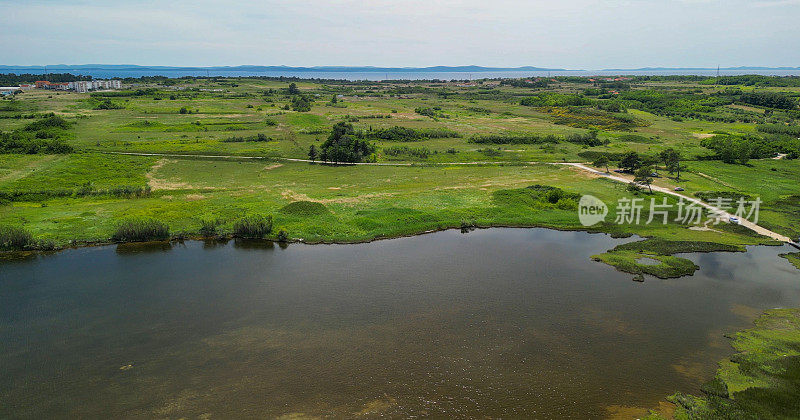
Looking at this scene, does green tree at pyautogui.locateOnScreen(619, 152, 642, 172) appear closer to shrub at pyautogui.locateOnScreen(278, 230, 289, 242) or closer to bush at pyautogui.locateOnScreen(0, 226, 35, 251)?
shrub at pyautogui.locateOnScreen(278, 230, 289, 242)

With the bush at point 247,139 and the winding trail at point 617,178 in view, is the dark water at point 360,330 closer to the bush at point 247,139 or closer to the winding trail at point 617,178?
the winding trail at point 617,178

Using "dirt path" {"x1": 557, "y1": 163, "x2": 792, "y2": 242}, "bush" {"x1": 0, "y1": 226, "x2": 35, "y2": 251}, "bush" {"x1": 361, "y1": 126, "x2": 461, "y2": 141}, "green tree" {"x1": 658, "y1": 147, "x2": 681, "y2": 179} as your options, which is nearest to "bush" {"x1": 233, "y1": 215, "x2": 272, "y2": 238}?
"bush" {"x1": 0, "y1": 226, "x2": 35, "y2": 251}

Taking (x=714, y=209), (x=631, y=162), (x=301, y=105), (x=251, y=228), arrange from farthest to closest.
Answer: (x=301, y=105), (x=631, y=162), (x=714, y=209), (x=251, y=228)

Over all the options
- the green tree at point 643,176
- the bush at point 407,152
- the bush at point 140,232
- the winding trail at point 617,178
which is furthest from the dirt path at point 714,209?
the bush at point 140,232

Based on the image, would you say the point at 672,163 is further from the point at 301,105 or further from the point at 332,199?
the point at 301,105

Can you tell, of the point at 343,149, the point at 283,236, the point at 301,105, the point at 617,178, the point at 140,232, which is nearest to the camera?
the point at 140,232

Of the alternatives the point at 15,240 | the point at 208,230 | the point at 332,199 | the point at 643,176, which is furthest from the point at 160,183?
the point at 643,176
